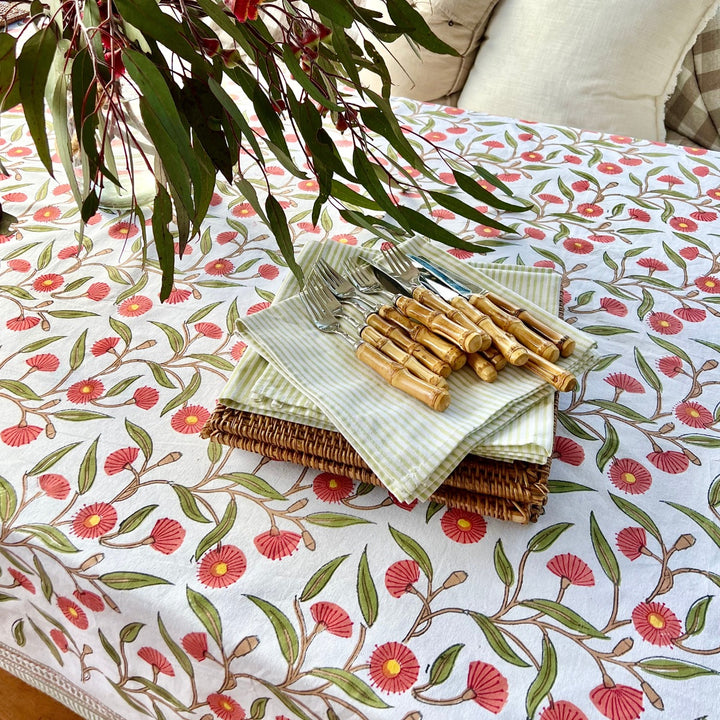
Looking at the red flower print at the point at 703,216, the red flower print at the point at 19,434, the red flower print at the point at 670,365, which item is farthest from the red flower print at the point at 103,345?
the red flower print at the point at 703,216

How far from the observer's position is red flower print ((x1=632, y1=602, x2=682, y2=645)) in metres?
0.53

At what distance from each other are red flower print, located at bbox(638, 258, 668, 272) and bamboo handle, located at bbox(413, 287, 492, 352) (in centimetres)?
38

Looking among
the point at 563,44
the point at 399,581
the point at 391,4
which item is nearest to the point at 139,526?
the point at 399,581

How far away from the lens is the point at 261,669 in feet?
1.72

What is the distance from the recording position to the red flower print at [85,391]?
0.73 meters

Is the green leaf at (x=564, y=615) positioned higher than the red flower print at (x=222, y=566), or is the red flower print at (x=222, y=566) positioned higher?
the red flower print at (x=222, y=566)

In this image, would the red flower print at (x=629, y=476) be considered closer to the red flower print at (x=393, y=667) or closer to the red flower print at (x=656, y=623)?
the red flower print at (x=656, y=623)

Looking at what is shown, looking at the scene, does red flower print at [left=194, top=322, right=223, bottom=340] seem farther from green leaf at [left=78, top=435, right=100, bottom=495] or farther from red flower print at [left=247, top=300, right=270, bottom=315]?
green leaf at [left=78, top=435, right=100, bottom=495]

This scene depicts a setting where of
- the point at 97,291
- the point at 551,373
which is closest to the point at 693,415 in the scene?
the point at 551,373

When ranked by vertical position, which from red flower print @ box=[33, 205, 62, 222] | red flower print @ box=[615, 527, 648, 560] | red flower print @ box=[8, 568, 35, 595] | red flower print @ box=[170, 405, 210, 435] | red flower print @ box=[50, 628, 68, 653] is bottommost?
red flower print @ box=[50, 628, 68, 653]

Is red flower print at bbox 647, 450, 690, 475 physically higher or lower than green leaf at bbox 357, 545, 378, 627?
higher

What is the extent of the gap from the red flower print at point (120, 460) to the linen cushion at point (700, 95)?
1614mm

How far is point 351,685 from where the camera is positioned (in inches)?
19.9

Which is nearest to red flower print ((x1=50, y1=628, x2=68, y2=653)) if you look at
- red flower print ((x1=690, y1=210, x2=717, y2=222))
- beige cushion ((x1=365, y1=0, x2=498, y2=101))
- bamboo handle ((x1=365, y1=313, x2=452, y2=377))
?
bamboo handle ((x1=365, y1=313, x2=452, y2=377))
